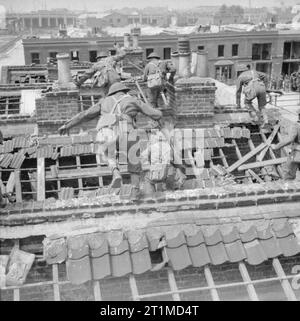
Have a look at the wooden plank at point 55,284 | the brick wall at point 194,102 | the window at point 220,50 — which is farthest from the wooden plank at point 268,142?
the window at point 220,50

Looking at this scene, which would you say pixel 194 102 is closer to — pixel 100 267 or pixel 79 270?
pixel 100 267

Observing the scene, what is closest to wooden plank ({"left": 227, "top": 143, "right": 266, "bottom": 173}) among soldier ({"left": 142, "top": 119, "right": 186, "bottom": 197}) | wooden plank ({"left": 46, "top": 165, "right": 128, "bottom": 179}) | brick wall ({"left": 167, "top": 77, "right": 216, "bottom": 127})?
brick wall ({"left": 167, "top": 77, "right": 216, "bottom": 127})

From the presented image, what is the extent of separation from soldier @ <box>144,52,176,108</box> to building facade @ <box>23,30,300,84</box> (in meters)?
24.8

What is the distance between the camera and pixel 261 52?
44.2 metres

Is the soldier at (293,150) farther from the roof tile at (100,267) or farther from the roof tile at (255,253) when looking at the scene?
the roof tile at (100,267)

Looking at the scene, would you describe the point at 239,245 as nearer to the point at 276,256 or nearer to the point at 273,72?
the point at 276,256

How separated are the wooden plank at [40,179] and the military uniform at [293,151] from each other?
16.5ft

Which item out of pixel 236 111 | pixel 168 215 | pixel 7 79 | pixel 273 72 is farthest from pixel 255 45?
pixel 168 215

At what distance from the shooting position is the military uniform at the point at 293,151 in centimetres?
851

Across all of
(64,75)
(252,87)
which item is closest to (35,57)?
(64,75)

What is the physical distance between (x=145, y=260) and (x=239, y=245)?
4.42 feet

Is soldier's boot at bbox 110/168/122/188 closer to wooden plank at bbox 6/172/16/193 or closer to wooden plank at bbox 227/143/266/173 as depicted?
wooden plank at bbox 6/172/16/193

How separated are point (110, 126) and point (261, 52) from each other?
39.8 meters

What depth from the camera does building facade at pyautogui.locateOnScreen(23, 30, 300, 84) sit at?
3891 centimetres
